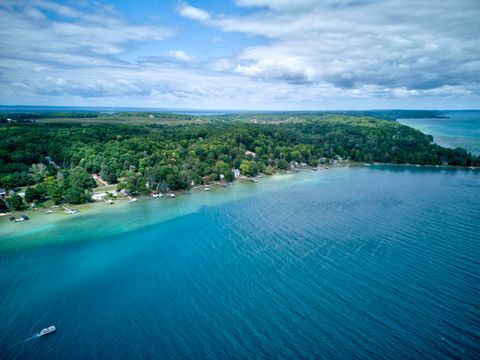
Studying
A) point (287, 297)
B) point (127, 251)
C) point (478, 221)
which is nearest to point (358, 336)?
point (287, 297)

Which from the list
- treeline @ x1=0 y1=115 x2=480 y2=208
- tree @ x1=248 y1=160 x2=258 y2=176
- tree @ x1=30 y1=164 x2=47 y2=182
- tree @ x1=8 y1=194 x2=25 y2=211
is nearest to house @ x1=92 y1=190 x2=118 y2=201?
treeline @ x1=0 y1=115 x2=480 y2=208

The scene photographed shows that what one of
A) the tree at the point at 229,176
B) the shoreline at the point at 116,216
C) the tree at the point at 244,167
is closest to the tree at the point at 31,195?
the shoreline at the point at 116,216

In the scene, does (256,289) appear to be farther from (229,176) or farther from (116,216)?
(229,176)

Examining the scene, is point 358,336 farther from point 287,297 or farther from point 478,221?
point 478,221

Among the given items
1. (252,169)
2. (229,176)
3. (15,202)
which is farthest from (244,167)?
(15,202)

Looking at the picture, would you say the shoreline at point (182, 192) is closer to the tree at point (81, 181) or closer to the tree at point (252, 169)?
the tree at point (252, 169)

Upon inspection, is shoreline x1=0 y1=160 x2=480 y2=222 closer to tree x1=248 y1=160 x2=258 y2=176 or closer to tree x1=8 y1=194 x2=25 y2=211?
tree x1=8 y1=194 x2=25 y2=211
